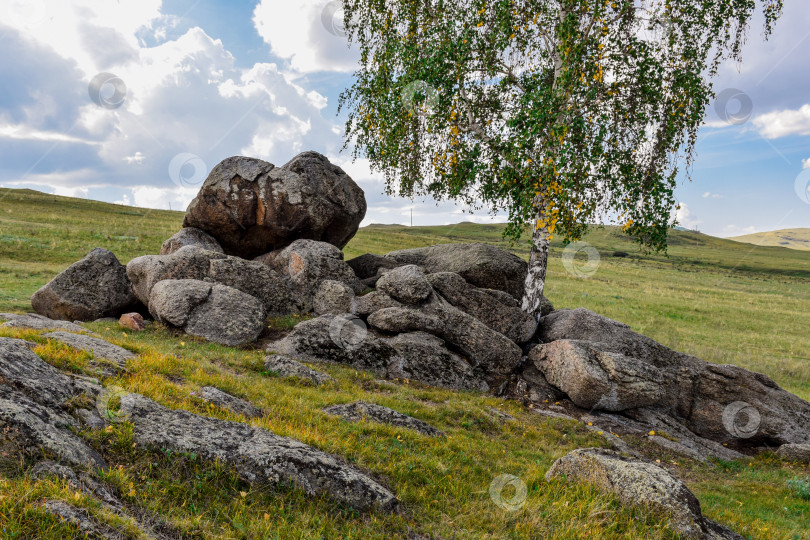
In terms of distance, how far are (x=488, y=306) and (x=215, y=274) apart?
14.0 m

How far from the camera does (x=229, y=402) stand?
11844 millimetres

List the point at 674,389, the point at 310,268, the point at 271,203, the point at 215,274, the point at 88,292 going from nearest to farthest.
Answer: the point at 674,389 < the point at 215,274 < the point at 88,292 < the point at 310,268 < the point at 271,203

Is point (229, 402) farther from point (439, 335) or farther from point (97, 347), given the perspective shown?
point (439, 335)

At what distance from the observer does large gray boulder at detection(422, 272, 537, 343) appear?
24141 millimetres

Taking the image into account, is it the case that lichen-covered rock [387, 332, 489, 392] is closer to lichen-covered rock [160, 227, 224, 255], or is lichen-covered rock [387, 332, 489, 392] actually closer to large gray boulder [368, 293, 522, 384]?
large gray boulder [368, 293, 522, 384]

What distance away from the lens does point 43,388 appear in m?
8.67

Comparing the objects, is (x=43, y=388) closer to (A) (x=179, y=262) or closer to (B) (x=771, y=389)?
(A) (x=179, y=262)

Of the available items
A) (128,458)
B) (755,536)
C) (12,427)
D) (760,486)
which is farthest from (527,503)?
(760,486)

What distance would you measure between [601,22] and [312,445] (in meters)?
22.1

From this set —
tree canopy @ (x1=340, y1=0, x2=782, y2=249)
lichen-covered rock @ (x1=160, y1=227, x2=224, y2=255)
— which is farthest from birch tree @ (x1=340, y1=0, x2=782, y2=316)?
lichen-covered rock @ (x1=160, y1=227, x2=224, y2=255)

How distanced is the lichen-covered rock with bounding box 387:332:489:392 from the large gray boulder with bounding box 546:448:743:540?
938 centimetres

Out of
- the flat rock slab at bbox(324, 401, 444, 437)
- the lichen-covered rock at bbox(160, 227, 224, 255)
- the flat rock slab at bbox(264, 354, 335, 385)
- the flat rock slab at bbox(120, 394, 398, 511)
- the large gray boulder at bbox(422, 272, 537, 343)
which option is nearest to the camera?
the flat rock slab at bbox(120, 394, 398, 511)

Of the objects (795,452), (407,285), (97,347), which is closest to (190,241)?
(407,285)

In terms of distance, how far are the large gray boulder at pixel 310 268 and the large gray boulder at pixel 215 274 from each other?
920mm
